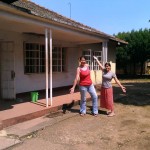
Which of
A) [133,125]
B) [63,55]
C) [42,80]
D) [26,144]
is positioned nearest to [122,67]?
[63,55]

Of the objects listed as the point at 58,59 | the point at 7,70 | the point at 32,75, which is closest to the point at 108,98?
the point at 7,70

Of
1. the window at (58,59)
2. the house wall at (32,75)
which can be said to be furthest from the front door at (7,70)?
the window at (58,59)

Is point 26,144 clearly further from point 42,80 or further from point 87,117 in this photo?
point 42,80

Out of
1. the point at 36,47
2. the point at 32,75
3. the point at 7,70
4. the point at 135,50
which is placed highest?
the point at 135,50

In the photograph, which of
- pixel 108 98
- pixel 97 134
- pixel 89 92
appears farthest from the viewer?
pixel 108 98

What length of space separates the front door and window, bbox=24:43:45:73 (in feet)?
6.27

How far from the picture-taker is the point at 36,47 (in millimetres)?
13938

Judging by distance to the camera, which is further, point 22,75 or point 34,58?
point 34,58

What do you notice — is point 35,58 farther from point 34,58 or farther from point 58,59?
point 58,59

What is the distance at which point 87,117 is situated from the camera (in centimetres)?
935

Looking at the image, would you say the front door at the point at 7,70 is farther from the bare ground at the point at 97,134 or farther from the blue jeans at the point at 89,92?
the blue jeans at the point at 89,92

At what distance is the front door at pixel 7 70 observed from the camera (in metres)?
11.3

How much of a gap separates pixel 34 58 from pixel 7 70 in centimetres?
265

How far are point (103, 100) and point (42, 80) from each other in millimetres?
5008
